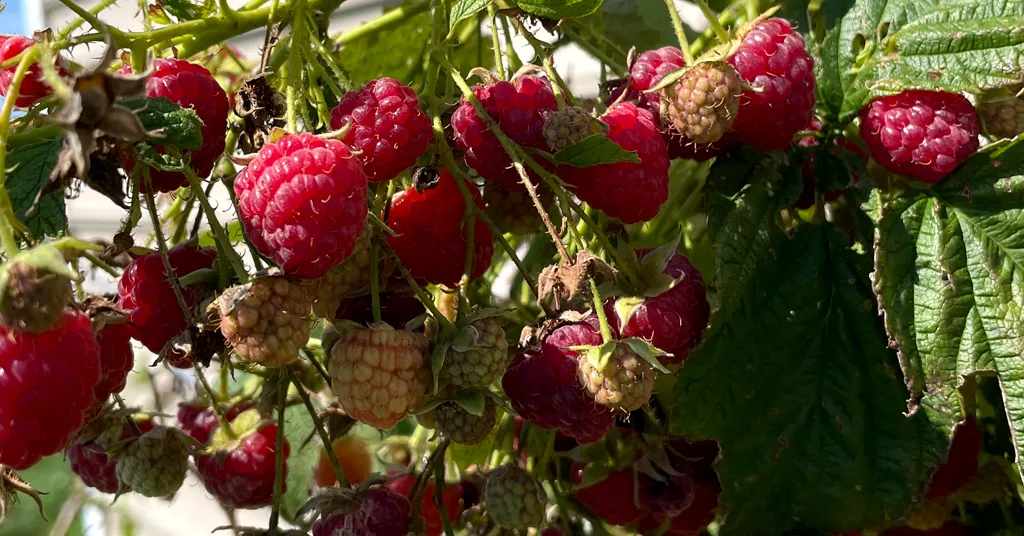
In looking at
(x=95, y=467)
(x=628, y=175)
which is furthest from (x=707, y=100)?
(x=95, y=467)

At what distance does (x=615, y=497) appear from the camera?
999mm

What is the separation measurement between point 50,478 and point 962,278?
155 cm

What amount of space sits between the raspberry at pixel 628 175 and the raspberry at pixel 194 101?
269 millimetres

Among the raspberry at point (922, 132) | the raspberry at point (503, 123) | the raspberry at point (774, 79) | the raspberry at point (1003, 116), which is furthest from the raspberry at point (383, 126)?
the raspberry at point (1003, 116)

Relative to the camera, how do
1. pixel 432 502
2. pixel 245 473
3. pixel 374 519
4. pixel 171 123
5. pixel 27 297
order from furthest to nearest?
pixel 432 502 → pixel 245 473 → pixel 374 519 → pixel 171 123 → pixel 27 297

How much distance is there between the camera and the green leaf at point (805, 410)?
871 millimetres

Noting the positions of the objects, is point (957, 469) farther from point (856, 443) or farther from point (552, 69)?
point (552, 69)

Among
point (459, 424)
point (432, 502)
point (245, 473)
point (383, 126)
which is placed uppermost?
point (383, 126)

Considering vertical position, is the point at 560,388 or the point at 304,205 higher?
the point at 304,205

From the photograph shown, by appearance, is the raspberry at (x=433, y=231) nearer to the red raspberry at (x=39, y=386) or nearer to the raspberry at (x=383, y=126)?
the raspberry at (x=383, y=126)

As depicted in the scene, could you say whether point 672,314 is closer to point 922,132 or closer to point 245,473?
point 922,132

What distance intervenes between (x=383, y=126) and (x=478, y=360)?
0.19 m

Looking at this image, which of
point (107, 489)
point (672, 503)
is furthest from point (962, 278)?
point (107, 489)

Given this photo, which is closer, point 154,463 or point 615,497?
point 154,463
